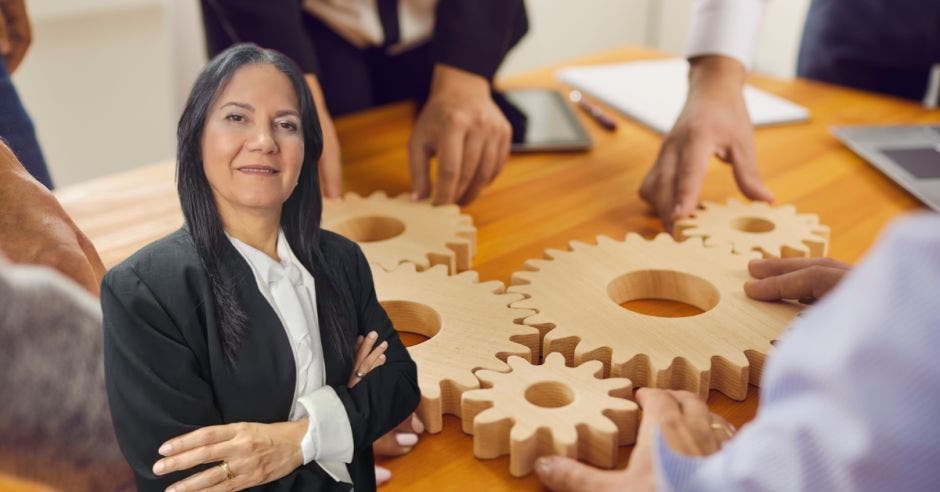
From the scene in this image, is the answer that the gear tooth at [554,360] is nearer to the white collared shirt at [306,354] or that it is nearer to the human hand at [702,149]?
the white collared shirt at [306,354]

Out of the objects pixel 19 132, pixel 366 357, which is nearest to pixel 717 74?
pixel 366 357

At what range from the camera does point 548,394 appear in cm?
69

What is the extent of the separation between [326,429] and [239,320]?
0.26ft

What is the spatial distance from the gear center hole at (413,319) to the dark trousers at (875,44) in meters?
1.15

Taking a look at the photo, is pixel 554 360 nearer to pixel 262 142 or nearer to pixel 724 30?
pixel 262 142

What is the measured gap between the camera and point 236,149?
478 millimetres

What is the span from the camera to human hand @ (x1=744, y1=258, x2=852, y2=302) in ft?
2.63

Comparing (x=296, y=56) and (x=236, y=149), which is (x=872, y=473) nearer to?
(x=236, y=149)

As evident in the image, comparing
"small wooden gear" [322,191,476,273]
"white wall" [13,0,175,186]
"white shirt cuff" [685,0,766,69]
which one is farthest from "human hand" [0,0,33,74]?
"white wall" [13,0,175,186]

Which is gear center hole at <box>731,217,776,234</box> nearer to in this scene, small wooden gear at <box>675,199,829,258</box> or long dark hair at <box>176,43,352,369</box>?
small wooden gear at <box>675,199,829,258</box>

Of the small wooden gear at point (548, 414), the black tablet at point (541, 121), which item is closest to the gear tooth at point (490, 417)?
the small wooden gear at point (548, 414)

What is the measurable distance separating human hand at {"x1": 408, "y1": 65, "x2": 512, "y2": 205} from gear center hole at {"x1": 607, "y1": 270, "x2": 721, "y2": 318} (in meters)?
0.28

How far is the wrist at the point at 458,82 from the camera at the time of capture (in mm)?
1189

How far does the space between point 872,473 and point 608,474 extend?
0.22 meters
